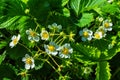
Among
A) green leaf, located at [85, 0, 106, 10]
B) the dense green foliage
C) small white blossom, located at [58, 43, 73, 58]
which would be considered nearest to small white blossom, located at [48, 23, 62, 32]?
the dense green foliage

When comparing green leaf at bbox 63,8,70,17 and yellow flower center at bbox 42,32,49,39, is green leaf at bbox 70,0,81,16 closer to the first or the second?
green leaf at bbox 63,8,70,17

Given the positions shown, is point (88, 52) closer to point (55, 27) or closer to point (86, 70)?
point (86, 70)

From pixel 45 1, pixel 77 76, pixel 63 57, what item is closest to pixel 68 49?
pixel 63 57

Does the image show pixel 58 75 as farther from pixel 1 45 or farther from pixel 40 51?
pixel 1 45

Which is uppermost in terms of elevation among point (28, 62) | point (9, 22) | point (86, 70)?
point (9, 22)

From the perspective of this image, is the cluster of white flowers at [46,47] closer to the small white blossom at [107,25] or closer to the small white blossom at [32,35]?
the small white blossom at [32,35]

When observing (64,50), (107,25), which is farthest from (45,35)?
(107,25)

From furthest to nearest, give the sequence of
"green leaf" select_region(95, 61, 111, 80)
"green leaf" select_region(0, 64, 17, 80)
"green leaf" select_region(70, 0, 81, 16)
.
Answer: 1. "green leaf" select_region(70, 0, 81, 16)
2. "green leaf" select_region(0, 64, 17, 80)
3. "green leaf" select_region(95, 61, 111, 80)
